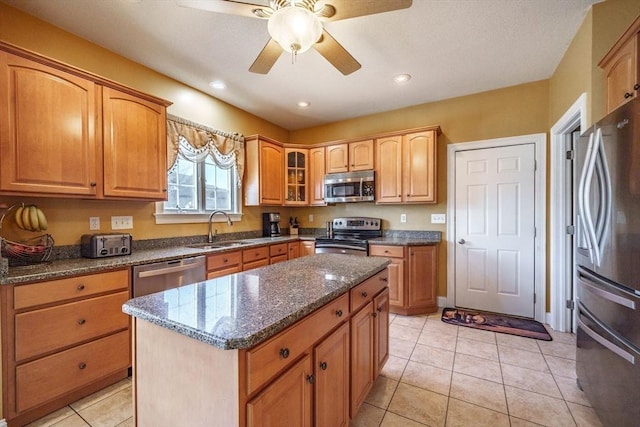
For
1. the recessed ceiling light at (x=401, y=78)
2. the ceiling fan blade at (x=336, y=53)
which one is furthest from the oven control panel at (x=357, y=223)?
Answer: the ceiling fan blade at (x=336, y=53)

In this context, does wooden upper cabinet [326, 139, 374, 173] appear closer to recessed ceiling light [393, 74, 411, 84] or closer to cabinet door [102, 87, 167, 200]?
recessed ceiling light [393, 74, 411, 84]

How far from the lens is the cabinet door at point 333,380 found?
3.87 feet

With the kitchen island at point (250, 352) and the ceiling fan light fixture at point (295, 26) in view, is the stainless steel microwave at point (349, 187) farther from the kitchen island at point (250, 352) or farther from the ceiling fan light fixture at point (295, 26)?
the ceiling fan light fixture at point (295, 26)

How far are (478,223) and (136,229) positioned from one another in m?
3.82

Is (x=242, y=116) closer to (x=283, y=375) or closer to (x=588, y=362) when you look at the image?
(x=283, y=375)

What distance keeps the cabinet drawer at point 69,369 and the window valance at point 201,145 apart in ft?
5.53

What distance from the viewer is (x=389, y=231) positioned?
3922mm

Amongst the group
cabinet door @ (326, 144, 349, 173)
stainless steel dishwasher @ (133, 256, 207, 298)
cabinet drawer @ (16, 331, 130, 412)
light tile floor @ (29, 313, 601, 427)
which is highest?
cabinet door @ (326, 144, 349, 173)

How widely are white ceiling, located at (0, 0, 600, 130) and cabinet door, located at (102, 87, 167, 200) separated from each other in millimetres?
531

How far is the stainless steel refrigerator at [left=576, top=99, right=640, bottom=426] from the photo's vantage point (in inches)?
48.6

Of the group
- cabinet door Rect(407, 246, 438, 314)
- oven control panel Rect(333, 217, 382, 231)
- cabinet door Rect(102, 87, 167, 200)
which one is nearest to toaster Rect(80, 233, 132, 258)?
cabinet door Rect(102, 87, 167, 200)

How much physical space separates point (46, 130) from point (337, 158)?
3.07 m

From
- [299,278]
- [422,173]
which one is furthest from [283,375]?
[422,173]

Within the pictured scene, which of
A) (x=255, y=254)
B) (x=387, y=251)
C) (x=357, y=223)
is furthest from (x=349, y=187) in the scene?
(x=255, y=254)
